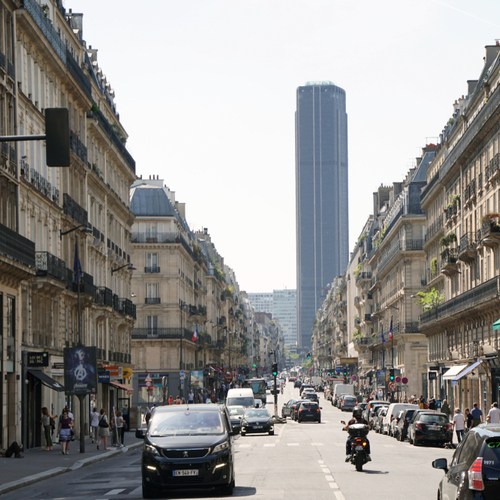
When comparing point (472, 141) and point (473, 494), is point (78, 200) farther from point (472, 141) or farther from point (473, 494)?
point (473, 494)

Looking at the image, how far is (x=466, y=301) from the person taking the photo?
5381cm

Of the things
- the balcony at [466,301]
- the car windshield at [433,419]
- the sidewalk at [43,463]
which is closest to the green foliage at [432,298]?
the balcony at [466,301]

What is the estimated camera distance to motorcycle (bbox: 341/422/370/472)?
2378 centimetres

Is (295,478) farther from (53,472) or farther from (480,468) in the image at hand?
(480,468)

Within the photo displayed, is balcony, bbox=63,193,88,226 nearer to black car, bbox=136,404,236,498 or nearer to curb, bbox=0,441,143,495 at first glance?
curb, bbox=0,441,143,495

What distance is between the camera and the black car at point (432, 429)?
36844 millimetres

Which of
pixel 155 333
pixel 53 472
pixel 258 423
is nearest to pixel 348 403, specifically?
pixel 155 333

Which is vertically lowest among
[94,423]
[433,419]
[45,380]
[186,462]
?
[94,423]

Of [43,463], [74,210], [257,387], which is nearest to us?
[43,463]

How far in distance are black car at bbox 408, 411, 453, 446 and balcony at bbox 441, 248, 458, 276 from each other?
2232 centimetres

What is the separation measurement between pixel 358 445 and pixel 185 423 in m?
6.42

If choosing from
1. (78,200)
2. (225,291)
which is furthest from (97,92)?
(225,291)

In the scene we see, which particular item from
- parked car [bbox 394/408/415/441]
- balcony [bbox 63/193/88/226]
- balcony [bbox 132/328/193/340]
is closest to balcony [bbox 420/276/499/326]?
parked car [bbox 394/408/415/441]

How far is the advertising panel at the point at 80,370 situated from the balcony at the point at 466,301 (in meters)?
20.2
